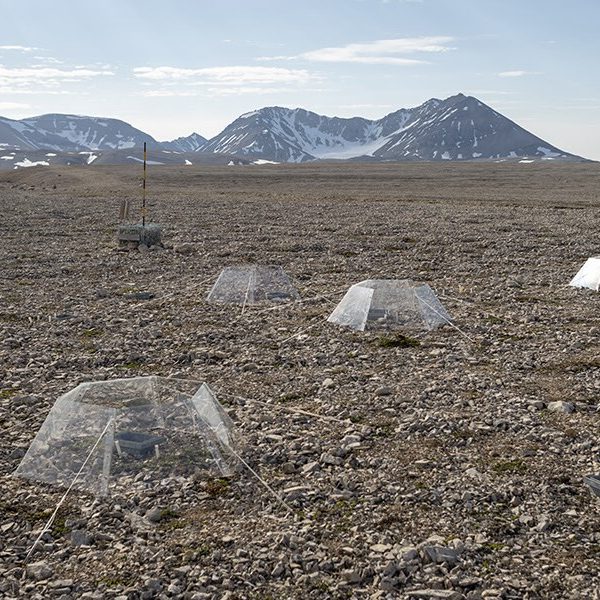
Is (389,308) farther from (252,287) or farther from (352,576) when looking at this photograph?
(352,576)

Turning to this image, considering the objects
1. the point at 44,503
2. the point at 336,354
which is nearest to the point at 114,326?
the point at 336,354

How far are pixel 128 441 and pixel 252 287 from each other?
10373 mm

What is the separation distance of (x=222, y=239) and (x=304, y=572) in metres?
26.6

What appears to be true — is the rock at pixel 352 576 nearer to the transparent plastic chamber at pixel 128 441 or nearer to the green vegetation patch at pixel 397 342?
the transparent plastic chamber at pixel 128 441

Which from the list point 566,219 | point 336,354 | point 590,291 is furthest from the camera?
point 566,219

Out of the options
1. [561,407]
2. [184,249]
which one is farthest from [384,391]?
A: [184,249]

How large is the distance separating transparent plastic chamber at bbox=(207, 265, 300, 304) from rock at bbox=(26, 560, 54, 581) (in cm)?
1205

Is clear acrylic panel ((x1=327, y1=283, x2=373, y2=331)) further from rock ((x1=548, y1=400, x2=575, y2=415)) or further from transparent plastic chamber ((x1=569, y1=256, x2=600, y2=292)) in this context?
transparent plastic chamber ((x1=569, y1=256, x2=600, y2=292))

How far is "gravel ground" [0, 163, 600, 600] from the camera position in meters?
7.29

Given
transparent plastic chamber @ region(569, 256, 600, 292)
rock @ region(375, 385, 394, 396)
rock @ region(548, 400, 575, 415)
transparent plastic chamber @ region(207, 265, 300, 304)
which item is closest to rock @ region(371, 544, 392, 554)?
rock @ region(375, 385, 394, 396)

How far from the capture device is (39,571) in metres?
7.21

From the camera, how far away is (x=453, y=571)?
→ 7254 mm

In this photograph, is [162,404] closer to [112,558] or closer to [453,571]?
[112,558]

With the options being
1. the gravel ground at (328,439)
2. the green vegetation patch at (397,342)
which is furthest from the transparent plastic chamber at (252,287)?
the green vegetation patch at (397,342)
